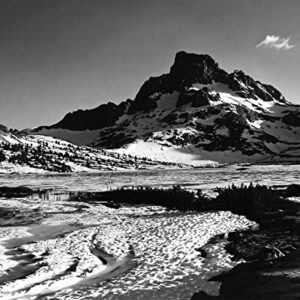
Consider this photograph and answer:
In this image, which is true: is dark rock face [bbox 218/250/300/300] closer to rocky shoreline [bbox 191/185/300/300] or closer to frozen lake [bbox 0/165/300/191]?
rocky shoreline [bbox 191/185/300/300]

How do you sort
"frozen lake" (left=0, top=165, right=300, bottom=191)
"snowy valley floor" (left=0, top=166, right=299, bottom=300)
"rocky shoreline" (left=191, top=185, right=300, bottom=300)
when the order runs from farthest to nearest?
1. "frozen lake" (left=0, top=165, right=300, bottom=191)
2. "snowy valley floor" (left=0, top=166, right=299, bottom=300)
3. "rocky shoreline" (left=191, top=185, right=300, bottom=300)

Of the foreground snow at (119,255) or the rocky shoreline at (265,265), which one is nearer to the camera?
the rocky shoreline at (265,265)

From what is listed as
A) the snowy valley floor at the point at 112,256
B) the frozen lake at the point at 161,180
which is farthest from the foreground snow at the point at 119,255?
the frozen lake at the point at 161,180

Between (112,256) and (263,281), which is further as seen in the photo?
(112,256)

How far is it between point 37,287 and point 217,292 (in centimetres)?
624

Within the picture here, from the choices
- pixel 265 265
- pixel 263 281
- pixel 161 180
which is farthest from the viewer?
pixel 161 180

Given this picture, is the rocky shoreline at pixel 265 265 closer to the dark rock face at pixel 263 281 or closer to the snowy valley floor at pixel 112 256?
the dark rock face at pixel 263 281

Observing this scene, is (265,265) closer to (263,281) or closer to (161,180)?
(263,281)

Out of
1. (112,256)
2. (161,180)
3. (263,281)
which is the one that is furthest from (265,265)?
(161,180)

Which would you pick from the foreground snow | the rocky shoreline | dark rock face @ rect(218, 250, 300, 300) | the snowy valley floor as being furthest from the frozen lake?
dark rock face @ rect(218, 250, 300, 300)

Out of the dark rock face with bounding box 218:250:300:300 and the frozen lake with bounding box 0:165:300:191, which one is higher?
the frozen lake with bounding box 0:165:300:191

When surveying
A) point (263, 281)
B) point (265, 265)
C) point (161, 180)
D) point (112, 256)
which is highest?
point (161, 180)

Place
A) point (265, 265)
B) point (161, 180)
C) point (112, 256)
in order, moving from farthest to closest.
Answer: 1. point (161, 180)
2. point (112, 256)
3. point (265, 265)

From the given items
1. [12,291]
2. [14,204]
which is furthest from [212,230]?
[14,204]
